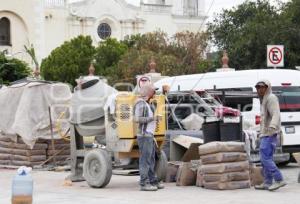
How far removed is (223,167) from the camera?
42.0 feet

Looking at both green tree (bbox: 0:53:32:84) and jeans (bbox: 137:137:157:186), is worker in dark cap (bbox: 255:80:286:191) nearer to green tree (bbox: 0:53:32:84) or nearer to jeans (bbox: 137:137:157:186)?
jeans (bbox: 137:137:157:186)

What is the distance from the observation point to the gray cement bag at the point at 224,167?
1282 cm

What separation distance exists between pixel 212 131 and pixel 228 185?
183 cm

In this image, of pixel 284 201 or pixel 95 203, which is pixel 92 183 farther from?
pixel 284 201

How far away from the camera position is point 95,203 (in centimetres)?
1142

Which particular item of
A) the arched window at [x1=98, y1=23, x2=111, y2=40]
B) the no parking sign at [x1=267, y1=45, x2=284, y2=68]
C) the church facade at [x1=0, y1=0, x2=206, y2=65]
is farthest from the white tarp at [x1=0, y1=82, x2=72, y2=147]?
the arched window at [x1=98, y1=23, x2=111, y2=40]

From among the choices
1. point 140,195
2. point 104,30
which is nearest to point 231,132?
point 140,195

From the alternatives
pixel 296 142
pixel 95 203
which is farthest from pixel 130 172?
pixel 95 203

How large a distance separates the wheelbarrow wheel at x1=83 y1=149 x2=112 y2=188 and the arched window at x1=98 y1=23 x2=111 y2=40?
64.6 metres

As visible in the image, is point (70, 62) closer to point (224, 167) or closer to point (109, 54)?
point (109, 54)

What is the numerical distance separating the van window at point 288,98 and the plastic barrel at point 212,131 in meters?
3.25

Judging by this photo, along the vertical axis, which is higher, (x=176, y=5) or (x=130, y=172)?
(x=176, y=5)

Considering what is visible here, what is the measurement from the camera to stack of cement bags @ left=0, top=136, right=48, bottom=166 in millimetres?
18297

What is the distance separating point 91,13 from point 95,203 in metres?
67.5
